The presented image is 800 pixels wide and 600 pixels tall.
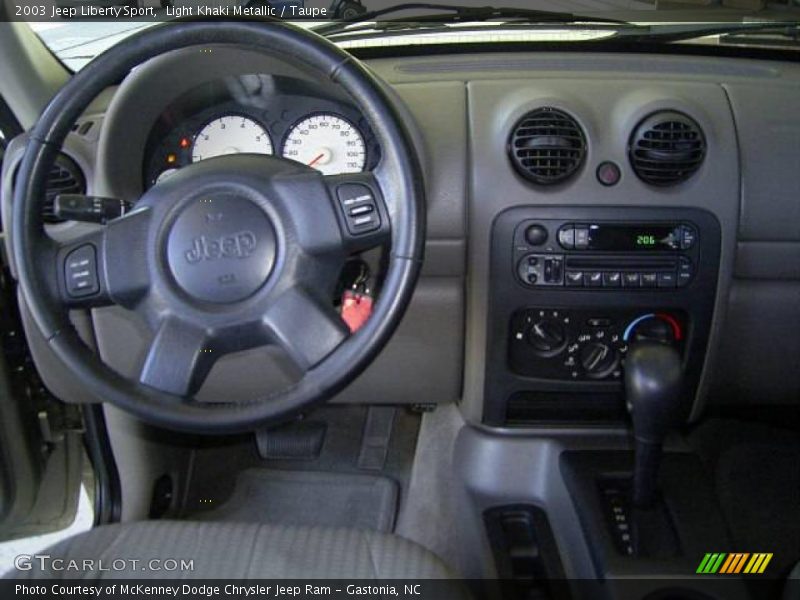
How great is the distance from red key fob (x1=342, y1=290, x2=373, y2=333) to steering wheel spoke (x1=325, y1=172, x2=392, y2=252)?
0.24ft

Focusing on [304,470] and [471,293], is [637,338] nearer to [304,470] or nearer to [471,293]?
[471,293]

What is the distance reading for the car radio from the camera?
1.42 m

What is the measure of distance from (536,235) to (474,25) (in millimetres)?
513

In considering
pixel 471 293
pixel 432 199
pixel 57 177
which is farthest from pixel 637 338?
pixel 57 177

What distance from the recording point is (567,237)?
1.43 metres

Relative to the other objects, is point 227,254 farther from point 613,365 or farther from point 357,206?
point 613,365

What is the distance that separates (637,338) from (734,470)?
21.8 inches

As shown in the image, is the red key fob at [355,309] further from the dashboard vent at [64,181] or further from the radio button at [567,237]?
the dashboard vent at [64,181]

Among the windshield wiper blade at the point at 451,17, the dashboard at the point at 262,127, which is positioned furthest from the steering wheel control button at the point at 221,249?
the windshield wiper blade at the point at 451,17

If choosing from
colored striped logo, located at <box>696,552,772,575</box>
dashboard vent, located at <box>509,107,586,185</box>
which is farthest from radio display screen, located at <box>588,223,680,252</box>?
colored striped logo, located at <box>696,552,772,575</box>

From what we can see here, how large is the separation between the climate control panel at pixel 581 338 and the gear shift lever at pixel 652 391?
0.16 metres

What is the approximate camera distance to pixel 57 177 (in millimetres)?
1396

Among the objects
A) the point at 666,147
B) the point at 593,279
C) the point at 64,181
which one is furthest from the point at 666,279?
the point at 64,181

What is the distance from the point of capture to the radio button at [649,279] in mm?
1451
